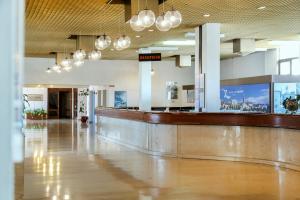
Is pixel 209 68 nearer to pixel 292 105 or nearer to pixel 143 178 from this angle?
pixel 292 105

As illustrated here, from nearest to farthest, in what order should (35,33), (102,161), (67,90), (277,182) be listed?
(277,182) < (102,161) < (35,33) < (67,90)

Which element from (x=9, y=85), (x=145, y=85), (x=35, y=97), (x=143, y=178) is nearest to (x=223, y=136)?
(x=143, y=178)

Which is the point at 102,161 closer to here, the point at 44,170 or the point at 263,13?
the point at 44,170

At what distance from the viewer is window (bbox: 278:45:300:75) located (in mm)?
15477

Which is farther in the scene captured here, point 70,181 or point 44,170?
point 44,170

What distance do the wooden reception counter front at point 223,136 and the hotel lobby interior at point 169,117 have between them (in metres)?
0.02

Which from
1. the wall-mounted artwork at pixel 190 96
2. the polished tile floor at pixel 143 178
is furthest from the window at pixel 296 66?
the polished tile floor at pixel 143 178

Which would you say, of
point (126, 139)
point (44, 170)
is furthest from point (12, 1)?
point (126, 139)

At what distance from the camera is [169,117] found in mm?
9117

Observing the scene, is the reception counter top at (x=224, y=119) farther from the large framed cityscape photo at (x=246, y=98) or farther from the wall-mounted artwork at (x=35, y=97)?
the wall-mounted artwork at (x=35, y=97)

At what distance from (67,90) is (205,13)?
22.9m

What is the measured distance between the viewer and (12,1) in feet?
3.95

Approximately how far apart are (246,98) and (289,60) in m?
3.84

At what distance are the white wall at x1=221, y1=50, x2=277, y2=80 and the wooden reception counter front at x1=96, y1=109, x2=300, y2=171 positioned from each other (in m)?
8.46
